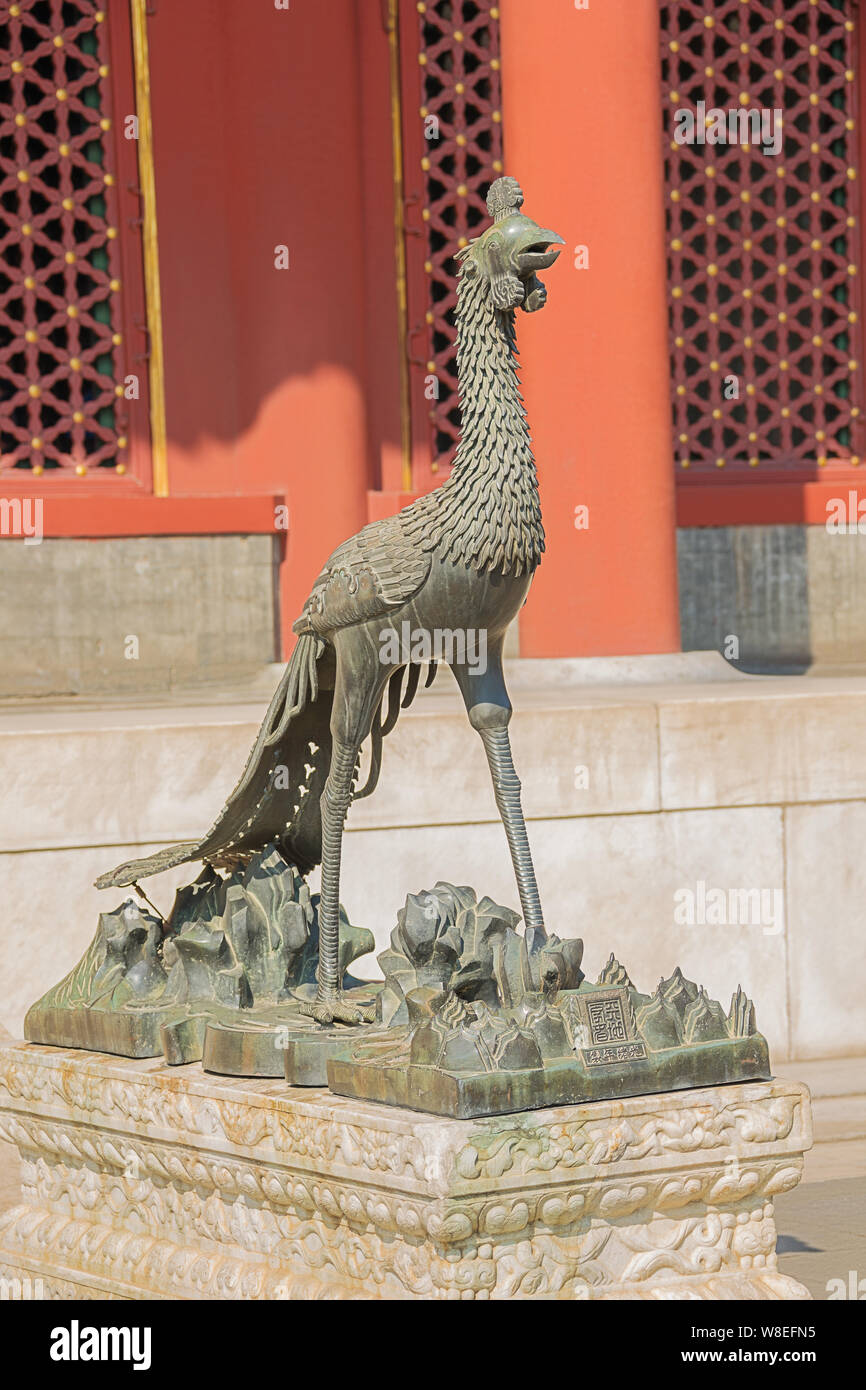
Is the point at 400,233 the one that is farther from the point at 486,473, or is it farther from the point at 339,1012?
the point at 339,1012

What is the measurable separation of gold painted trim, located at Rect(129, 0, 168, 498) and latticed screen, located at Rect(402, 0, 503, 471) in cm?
128

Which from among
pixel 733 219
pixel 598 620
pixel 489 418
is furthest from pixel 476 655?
pixel 733 219

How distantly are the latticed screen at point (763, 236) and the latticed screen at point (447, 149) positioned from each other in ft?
3.27

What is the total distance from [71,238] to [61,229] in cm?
22

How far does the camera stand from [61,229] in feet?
33.4

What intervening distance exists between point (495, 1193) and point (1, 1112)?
5.68 feet

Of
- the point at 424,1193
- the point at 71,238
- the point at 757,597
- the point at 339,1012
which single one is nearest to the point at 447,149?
the point at 71,238

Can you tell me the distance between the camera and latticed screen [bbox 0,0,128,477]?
32.7ft

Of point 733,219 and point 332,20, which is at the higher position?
point 332,20

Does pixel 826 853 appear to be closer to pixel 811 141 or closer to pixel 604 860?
pixel 604 860

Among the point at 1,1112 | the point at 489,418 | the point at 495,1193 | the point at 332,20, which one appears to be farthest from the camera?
the point at 332,20

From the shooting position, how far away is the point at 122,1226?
4707mm

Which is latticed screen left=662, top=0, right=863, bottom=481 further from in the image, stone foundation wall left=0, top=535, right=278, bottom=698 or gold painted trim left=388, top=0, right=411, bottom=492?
stone foundation wall left=0, top=535, right=278, bottom=698

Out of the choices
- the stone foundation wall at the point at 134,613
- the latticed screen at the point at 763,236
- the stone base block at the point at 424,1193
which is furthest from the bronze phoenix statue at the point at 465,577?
the latticed screen at the point at 763,236
